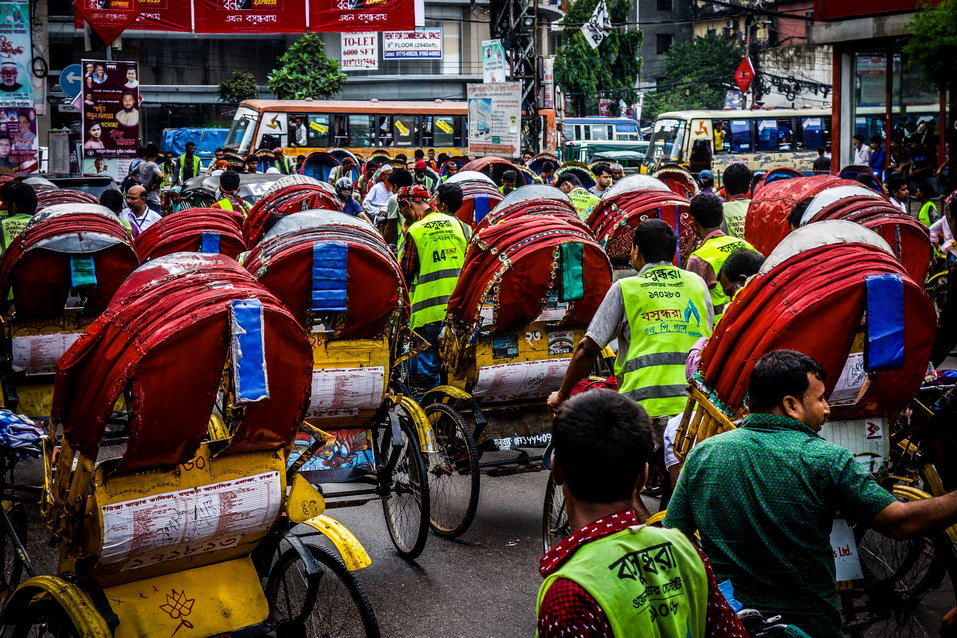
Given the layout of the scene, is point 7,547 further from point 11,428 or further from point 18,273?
point 18,273

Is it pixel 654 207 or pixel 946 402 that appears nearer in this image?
pixel 946 402

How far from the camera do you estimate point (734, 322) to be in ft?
14.6

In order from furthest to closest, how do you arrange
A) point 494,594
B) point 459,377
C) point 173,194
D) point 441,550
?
point 173,194 → point 459,377 → point 441,550 → point 494,594

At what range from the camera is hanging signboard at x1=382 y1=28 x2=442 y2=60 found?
1822 inches

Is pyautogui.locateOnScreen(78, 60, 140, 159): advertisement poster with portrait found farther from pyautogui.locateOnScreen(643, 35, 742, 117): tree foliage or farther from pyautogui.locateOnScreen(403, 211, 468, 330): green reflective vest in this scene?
pyautogui.locateOnScreen(643, 35, 742, 117): tree foliage

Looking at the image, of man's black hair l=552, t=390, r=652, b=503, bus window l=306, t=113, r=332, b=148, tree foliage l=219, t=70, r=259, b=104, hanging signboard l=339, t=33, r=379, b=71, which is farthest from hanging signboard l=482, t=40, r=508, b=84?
tree foliage l=219, t=70, r=259, b=104

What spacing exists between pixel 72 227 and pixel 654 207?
4994 mm

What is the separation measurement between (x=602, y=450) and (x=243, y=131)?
2992cm

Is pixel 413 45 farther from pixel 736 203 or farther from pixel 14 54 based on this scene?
pixel 736 203

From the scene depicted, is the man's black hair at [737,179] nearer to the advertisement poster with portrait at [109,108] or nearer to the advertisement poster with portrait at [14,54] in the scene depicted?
the advertisement poster with portrait at [109,108]

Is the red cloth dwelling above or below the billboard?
below

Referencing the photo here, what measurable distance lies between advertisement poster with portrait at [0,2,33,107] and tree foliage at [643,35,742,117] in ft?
127

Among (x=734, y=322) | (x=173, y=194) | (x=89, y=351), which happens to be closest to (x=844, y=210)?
(x=734, y=322)

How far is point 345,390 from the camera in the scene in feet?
21.3
